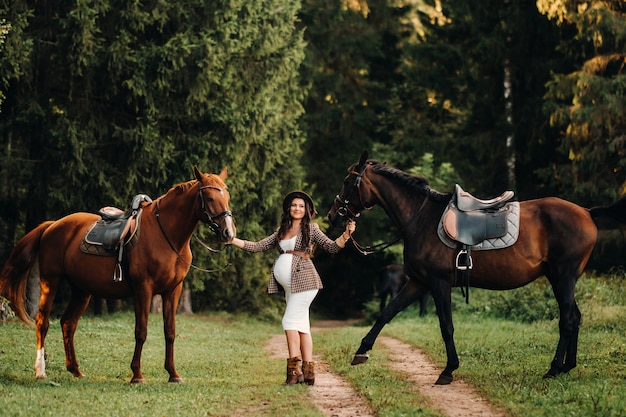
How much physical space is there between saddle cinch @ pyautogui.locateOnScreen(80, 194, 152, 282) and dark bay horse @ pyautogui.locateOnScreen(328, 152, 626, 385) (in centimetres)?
248

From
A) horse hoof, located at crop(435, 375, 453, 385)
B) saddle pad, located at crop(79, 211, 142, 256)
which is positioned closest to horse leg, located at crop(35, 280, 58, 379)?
saddle pad, located at crop(79, 211, 142, 256)

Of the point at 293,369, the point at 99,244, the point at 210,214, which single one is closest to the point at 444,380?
the point at 293,369

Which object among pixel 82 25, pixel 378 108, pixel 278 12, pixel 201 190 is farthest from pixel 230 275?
pixel 201 190

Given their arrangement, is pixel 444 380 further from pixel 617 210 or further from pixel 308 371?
pixel 617 210

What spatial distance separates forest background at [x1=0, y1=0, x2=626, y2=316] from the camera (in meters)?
20.1

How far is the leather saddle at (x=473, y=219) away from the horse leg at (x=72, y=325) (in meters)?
4.88

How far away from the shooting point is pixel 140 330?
982 centimetres

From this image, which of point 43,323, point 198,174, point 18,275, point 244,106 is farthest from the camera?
point 244,106

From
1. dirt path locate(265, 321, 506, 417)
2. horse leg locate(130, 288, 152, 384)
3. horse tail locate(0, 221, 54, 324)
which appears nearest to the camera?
dirt path locate(265, 321, 506, 417)

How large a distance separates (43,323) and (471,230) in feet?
18.2

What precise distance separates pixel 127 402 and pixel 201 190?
2622 mm

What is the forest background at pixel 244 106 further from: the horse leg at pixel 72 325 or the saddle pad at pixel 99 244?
the horse leg at pixel 72 325

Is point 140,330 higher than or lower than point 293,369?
higher

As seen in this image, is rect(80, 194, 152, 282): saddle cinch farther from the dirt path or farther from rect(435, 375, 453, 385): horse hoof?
rect(435, 375, 453, 385): horse hoof
